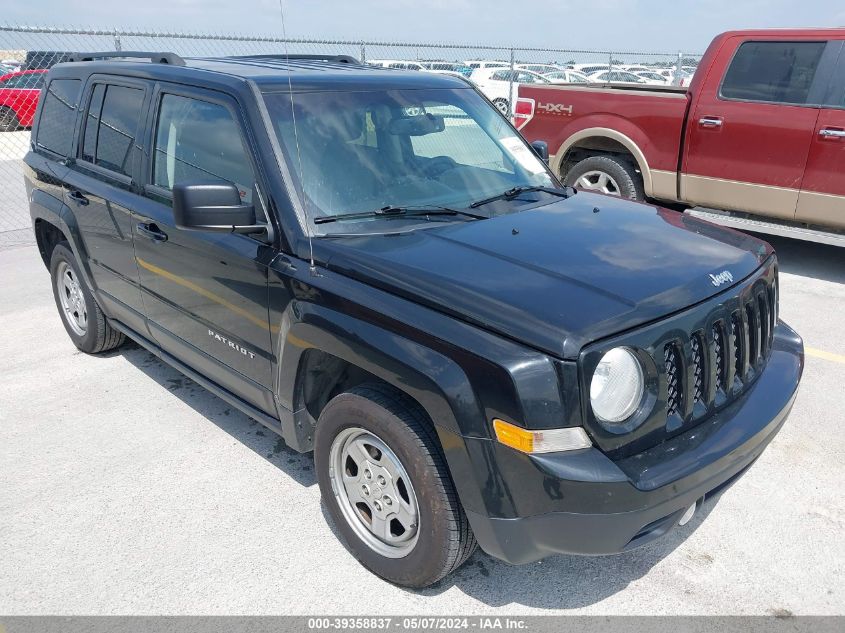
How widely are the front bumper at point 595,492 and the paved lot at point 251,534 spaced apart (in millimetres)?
557

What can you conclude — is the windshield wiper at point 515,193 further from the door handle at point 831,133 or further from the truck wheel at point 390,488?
the door handle at point 831,133

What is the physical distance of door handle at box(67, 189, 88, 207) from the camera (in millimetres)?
4305

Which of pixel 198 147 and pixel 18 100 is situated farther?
pixel 18 100

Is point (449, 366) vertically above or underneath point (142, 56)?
underneath

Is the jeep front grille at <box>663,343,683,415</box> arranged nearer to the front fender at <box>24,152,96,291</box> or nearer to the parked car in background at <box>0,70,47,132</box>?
the front fender at <box>24,152,96,291</box>

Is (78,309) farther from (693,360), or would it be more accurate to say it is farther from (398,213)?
(693,360)

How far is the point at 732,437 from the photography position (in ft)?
8.27

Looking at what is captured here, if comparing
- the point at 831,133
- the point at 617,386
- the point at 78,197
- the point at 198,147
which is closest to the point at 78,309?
the point at 78,197

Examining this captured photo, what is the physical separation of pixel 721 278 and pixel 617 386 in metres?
0.74

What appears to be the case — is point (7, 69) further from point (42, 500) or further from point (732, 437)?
point (732, 437)

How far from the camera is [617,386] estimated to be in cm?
231

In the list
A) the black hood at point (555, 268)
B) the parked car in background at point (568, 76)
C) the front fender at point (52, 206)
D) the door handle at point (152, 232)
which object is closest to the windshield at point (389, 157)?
the black hood at point (555, 268)

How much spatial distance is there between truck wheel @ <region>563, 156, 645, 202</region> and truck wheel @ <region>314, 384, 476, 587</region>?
17.0 feet

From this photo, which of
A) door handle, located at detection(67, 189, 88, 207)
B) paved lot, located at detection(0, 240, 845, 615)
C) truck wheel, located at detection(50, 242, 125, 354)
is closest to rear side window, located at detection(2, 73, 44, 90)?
truck wheel, located at detection(50, 242, 125, 354)
